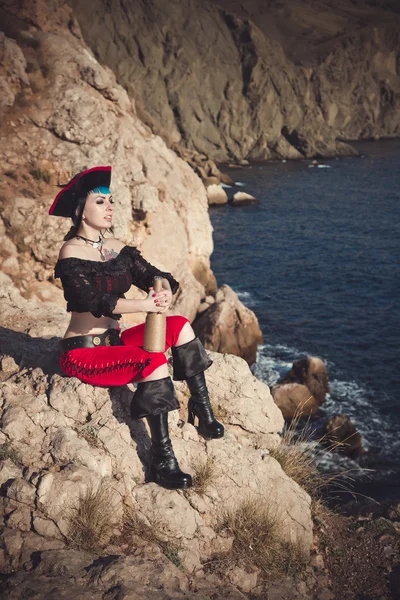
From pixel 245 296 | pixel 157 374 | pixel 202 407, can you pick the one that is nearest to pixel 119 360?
pixel 157 374

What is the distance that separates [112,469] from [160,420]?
0.73 metres

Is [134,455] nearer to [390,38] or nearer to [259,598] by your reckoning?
[259,598]

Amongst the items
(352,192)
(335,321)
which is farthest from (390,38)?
(335,321)

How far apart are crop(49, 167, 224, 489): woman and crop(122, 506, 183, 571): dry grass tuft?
379 millimetres

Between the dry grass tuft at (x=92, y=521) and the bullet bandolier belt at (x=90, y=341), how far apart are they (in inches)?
54.9

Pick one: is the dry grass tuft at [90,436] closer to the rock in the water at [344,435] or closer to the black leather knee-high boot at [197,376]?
the black leather knee-high boot at [197,376]

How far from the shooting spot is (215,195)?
46156 millimetres

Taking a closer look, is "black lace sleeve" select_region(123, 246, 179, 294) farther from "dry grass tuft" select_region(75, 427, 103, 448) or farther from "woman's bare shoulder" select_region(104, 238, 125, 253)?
"dry grass tuft" select_region(75, 427, 103, 448)

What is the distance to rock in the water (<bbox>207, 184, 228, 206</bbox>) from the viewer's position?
150 ft

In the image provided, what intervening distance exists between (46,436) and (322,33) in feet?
393

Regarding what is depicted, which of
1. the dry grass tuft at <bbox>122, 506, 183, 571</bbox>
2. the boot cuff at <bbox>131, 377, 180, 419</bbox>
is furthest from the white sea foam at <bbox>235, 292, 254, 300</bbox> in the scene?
the dry grass tuft at <bbox>122, 506, 183, 571</bbox>

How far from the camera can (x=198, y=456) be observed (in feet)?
18.5

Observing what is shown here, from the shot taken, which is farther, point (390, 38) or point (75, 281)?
point (390, 38)

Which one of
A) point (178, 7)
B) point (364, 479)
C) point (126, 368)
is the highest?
point (178, 7)
